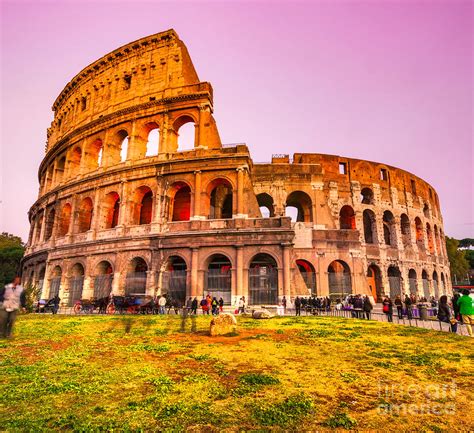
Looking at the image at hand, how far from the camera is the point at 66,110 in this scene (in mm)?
30219

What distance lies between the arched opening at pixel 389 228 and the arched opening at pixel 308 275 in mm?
10435

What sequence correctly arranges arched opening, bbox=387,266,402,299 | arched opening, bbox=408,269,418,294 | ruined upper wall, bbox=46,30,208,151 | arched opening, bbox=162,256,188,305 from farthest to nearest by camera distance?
arched opening, bbox=408,269,418,294, arched opening, bbox=387,266,402,299, ruined upper wall, bbox=46,30,208,151, arched opening, bbox=162,256,188,305

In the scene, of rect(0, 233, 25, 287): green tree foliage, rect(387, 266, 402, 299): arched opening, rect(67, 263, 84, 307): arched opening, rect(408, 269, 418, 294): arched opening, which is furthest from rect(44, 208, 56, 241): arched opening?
rect(408, 269, 418, 294): arched opening

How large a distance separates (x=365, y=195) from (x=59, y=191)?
2761 centimetres

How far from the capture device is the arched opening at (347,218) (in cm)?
2698

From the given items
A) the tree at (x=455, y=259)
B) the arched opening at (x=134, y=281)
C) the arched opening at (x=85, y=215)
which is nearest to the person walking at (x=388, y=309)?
the arched opening at (x=134, y=281)

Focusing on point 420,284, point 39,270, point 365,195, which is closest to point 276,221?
point 365,195

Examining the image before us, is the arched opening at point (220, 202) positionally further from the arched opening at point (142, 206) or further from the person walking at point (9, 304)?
the person walking at point (9, 304)

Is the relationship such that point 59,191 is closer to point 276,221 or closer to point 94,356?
point 276,221

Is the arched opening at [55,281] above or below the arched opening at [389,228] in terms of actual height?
below

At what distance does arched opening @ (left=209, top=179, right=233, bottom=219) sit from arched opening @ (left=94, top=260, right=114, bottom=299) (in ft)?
26.7

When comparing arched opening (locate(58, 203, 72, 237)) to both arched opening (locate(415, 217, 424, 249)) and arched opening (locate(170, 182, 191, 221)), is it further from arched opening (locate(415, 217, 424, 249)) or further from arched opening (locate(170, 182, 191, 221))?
arched opening (locate(415, 217, 424, 249))

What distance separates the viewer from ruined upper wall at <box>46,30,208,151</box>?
75.3 ft

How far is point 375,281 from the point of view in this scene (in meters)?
26.2
